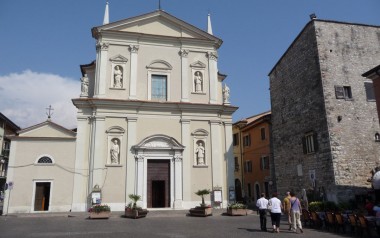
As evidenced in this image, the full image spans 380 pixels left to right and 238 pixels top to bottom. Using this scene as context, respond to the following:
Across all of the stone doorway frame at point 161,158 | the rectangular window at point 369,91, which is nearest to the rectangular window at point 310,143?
the rectangular window at point 369,91

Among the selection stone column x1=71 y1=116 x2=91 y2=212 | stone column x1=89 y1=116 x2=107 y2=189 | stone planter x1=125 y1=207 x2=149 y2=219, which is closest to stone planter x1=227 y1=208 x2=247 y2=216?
stone planter x1=125 y1=207 x2=149 y2=219

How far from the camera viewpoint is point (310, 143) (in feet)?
67.5

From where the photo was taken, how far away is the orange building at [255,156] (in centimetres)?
3030

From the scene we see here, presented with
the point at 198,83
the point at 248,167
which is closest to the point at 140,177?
the point at 198,83

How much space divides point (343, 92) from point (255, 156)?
14.6 meters

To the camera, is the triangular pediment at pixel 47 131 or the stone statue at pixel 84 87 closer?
the triangular pediment at pixel 47 131

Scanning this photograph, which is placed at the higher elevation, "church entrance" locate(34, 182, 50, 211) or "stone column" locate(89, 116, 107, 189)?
"stone column" locate(89, 116, 107, 189)

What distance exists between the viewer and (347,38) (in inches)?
813

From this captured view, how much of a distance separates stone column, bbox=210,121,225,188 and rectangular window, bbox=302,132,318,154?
5.88 metres

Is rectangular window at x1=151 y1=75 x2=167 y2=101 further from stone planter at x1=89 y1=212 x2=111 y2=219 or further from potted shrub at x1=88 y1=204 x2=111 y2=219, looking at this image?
stone planter at x1=89 y1=212 x2=111 y2=219

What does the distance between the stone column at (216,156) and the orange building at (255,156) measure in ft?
22.3

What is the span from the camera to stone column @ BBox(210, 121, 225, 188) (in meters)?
23.4

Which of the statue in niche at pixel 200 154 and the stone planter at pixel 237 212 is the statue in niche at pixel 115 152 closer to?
the statue in niche at pixel 200 154

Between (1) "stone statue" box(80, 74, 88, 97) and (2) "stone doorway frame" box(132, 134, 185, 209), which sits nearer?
(2) "stone doorway frame" box(132, 134, 185, 209)
